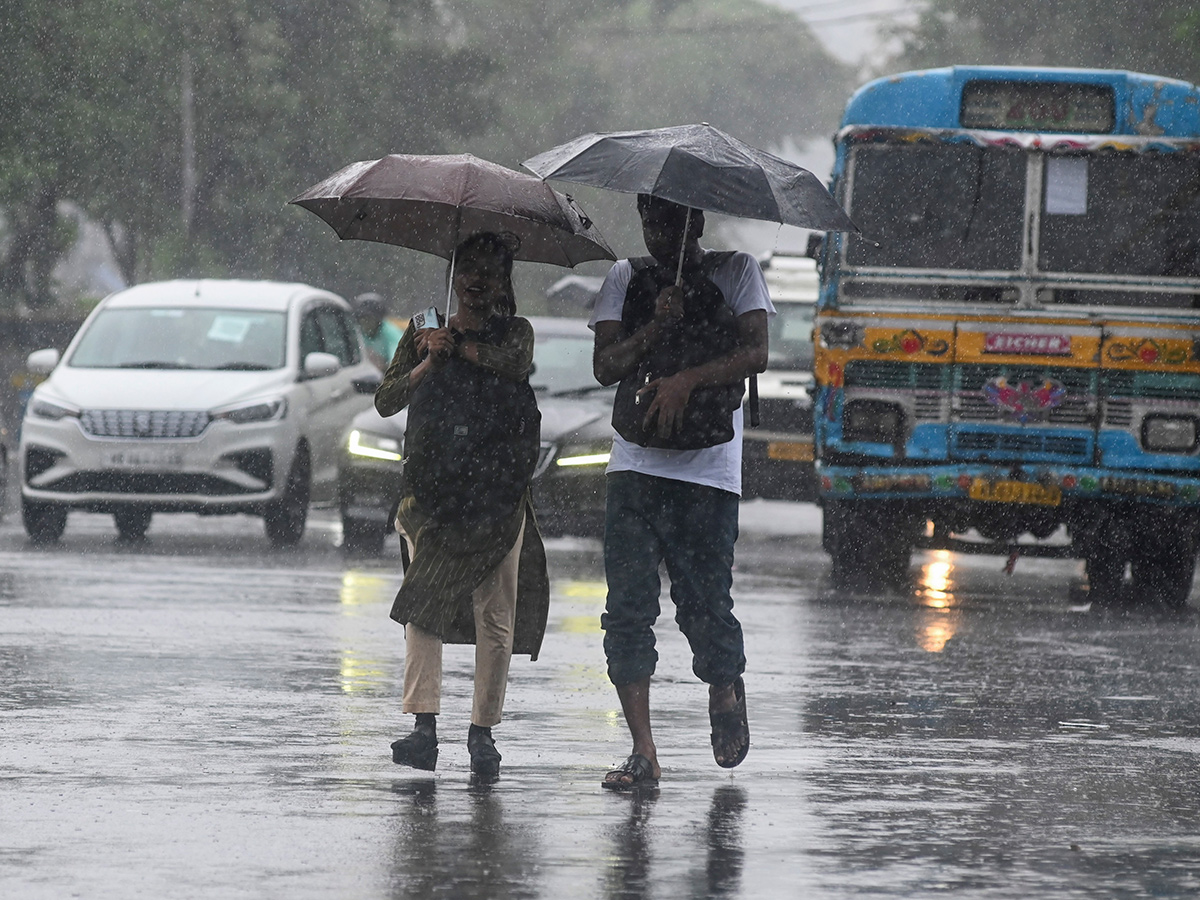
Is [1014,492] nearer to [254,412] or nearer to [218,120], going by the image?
[254,412]

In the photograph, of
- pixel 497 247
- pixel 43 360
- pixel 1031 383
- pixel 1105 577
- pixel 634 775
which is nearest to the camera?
pixel 634 775

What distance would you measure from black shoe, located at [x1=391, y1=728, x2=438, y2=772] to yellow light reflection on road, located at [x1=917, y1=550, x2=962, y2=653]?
15.5ft

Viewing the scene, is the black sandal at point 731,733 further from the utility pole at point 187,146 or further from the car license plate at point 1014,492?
the utility pole at point 187,146

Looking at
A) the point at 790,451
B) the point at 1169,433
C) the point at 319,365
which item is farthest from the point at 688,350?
the point at 790,451

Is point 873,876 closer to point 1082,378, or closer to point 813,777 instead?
point 813,777

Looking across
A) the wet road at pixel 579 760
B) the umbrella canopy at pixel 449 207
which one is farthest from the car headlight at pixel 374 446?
the umbrella canopy at pixel 449 207

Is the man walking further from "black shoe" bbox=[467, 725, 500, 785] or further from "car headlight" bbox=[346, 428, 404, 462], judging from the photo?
"car headlight" bbox=[346, 428, 404, 462]

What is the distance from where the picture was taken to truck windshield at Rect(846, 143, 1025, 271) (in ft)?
46.6

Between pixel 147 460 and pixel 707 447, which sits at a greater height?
pixel 707 447

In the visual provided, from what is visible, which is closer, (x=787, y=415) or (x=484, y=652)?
(x=484, y=652)

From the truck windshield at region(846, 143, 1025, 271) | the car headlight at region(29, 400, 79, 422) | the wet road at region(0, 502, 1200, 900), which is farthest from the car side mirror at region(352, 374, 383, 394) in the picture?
→ the truck windshield at region(846, 143, 1025, 271)

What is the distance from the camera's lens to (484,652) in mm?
7336

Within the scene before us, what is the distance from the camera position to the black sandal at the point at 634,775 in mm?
7043

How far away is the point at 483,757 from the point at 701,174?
1809 mm
